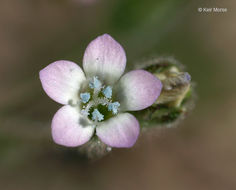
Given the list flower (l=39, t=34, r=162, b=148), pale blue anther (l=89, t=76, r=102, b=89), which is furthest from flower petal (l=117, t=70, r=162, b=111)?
pale blue anther (l=89, t=76, r=102, b=89)

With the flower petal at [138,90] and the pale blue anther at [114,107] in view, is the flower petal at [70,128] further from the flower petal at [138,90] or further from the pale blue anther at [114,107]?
the flower petal at [138,90]

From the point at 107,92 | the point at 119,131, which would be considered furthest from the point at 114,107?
the point at 119,131

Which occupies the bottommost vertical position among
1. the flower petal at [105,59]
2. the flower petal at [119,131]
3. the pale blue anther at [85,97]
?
the flower petal at [119,131]

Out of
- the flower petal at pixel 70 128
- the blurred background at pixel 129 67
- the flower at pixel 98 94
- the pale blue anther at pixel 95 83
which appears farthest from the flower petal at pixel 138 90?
the blurred background at pixel 129 67

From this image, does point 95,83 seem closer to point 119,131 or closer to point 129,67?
point 119,131

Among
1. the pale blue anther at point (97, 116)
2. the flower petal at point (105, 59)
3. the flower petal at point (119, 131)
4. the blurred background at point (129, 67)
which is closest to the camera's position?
the flower petal at point (119, 131)

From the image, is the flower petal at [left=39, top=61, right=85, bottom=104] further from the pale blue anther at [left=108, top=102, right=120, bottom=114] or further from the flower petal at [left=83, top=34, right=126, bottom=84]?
the pale blue anther at [left=108, top=102, right=120, bottom=114]
